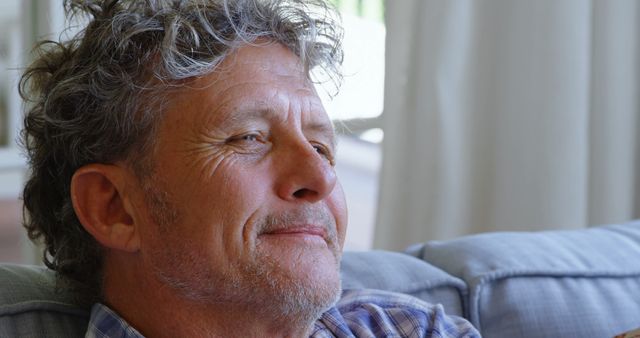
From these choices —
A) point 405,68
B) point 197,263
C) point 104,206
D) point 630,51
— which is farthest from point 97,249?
point 630,51


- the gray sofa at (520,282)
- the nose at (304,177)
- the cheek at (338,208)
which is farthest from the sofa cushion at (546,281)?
the nose at (304,177)

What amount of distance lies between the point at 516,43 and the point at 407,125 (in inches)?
14.5

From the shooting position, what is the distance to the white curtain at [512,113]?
2.68 m

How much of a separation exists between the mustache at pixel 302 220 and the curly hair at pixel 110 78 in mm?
214

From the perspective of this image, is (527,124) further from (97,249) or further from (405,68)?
(97,249)

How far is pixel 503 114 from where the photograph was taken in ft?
9.05

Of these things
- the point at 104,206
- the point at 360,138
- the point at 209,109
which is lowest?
the point at 360,138

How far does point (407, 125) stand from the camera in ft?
9.27

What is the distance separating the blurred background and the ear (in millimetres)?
1170

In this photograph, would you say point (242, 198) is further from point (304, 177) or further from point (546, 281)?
point (546, 281)

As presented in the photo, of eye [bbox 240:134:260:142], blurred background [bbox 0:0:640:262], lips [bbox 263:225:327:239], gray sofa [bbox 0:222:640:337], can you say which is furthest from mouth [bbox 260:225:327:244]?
blurred background [bbox 0:0:640:262]

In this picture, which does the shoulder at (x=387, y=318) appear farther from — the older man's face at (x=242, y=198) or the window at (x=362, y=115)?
the window at (x=362, y=115)

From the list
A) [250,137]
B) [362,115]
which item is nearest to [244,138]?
[250,137]

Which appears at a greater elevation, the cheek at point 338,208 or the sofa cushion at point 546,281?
the cheek at point 338,208
